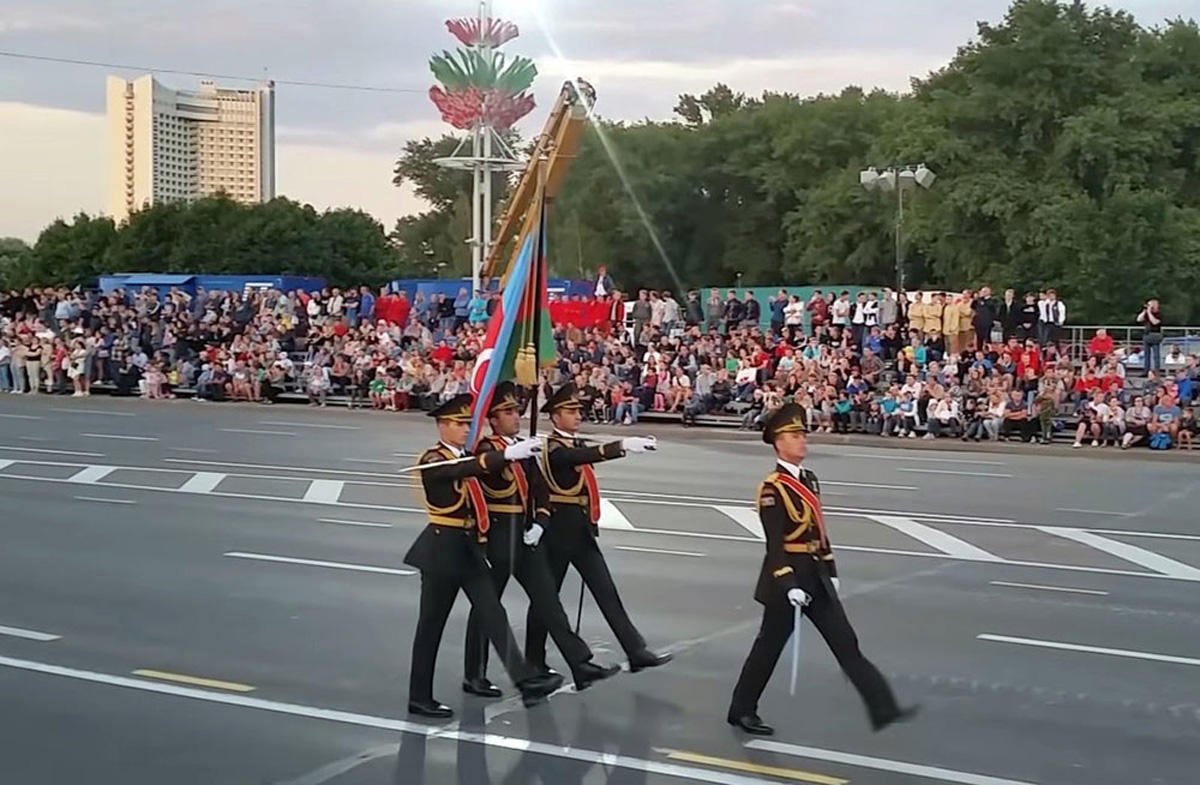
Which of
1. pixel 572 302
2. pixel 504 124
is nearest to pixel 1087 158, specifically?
pixel 504 124

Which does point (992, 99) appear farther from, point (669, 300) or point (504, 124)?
point (669, 300)

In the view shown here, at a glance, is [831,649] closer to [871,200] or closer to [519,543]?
[519,543]

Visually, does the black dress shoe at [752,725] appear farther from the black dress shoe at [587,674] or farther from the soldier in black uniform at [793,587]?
the black dress shoe at [587,674]

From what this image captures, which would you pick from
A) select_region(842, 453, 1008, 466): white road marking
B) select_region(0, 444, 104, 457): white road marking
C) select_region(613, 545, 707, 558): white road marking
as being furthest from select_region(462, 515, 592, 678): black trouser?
select_region(0, 444, 104, 457): white road marking

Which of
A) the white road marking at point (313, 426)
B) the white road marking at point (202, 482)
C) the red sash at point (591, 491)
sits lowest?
the white road marking at point (313, 426)

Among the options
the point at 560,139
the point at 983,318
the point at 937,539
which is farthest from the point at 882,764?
the point at 983,318

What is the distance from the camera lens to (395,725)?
792 centimetres

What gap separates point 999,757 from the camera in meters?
7.25

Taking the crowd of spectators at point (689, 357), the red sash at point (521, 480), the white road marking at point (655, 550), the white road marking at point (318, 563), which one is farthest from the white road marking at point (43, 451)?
the red sash at point (521, 480)

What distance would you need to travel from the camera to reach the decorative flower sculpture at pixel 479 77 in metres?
44.9

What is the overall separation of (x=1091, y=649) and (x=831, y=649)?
291cm

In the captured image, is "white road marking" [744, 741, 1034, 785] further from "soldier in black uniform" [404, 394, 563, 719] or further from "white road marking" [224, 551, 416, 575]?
"white road marking" [224, 551, 416, 575]

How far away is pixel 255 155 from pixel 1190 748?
401ft

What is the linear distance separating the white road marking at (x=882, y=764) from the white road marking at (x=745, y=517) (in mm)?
7209
